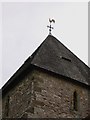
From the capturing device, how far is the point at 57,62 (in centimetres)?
2309

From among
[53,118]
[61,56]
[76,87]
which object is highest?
[61,56]

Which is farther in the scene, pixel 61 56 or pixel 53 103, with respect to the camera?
pixel 61 56

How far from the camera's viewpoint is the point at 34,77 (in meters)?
21.4

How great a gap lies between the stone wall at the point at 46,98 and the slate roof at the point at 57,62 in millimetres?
408

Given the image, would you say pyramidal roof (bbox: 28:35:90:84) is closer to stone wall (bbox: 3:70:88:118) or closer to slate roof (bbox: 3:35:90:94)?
slate roof (bbox: 3:35:90:94)

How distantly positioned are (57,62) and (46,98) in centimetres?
241

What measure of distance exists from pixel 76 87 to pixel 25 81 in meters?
2.19

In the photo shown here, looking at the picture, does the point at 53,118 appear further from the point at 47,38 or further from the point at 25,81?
the point at 47,38

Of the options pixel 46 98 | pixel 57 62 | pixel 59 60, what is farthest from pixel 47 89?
pixel 59 60

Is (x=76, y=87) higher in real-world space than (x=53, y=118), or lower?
higher

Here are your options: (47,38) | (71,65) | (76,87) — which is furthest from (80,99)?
(47,38)

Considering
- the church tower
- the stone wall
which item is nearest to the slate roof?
the church tower

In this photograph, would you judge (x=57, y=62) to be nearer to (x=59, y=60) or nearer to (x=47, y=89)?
(x=59, y=60)

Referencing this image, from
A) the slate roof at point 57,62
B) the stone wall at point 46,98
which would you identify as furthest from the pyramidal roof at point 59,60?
the stone wall at point 46,98
